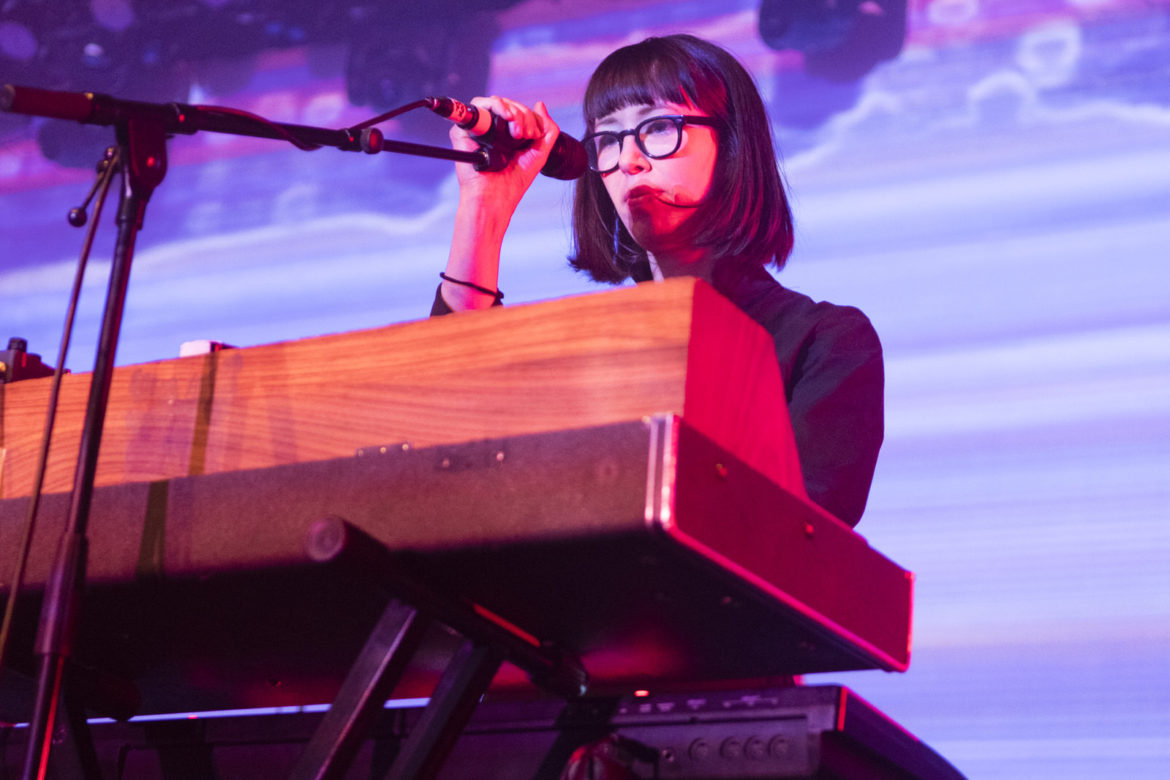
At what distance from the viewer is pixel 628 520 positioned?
3.04 feet

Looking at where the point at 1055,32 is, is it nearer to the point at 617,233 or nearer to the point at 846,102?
the point at 846,102

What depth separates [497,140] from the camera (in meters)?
1.46

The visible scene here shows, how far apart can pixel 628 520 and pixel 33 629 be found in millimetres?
686

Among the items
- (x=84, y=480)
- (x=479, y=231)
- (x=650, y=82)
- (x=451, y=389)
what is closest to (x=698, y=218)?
(x=650, y=82)

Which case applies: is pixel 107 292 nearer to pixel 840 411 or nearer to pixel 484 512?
pixel 484 512

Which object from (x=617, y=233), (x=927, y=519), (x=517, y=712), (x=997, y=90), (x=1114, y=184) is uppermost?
(x=997, y=90)

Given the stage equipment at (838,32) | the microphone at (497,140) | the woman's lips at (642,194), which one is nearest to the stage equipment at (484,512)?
the microphone at (497,140)

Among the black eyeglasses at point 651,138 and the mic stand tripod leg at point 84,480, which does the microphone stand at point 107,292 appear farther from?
the black eyeglasses at point 651,138

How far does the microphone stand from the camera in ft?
4.50

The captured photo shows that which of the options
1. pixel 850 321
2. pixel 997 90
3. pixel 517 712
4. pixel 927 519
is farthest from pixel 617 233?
pixel 517 712

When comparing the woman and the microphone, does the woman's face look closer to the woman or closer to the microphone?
the woman

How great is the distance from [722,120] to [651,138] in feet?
0.43

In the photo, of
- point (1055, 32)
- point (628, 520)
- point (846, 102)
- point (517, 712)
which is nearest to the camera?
point (628, 520)

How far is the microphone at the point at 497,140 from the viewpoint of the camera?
54.0 inches
